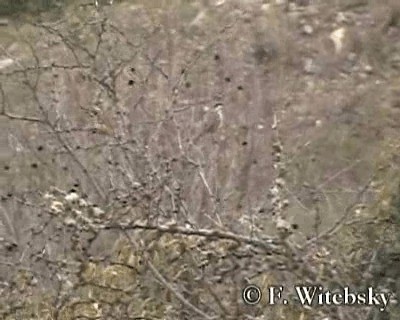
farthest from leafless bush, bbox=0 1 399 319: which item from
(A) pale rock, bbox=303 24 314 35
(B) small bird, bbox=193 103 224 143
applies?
(A) pale rock, bbox=303 24 314 35

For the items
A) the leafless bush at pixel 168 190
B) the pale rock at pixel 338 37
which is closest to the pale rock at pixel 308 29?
the pale rock at pixel 338 37

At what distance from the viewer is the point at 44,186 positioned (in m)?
3.85

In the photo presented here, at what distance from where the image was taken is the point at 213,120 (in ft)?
12.6

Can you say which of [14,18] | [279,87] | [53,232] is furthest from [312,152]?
[14,18]

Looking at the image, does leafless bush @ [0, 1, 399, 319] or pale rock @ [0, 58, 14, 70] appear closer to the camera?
leafless bush @ [0, 1, 399, 319]

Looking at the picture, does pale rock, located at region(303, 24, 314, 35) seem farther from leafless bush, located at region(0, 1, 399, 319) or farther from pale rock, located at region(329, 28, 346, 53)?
leafless bush, located at region(0, 1, 399, 319)

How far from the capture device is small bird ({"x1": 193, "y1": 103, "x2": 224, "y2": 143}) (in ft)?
12.4

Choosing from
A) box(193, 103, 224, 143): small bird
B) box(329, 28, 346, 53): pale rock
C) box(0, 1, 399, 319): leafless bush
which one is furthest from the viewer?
box(329, 28, 346, 53): pale rock

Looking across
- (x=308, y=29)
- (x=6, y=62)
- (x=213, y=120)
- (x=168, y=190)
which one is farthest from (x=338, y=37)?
(x=168, y=190)

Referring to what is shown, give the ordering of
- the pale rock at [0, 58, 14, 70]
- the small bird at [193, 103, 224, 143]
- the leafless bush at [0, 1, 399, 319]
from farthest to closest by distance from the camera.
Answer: the pale rock at [0, 58, 14, 70]
the small bird at [193, 103, 224, 143]
the leafless bush at [0, 1, 399, 319]

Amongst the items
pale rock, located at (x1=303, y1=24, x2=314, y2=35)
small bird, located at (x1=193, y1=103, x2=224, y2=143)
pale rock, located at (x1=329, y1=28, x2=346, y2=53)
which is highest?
small bird, located at (x1=193, y1=103, x2=224, y2=143)

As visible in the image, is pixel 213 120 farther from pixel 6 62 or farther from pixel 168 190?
pixel 6 62

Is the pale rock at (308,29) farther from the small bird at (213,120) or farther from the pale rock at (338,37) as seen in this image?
the small bird at (213,120)

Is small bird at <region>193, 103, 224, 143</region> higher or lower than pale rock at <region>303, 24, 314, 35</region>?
higher
